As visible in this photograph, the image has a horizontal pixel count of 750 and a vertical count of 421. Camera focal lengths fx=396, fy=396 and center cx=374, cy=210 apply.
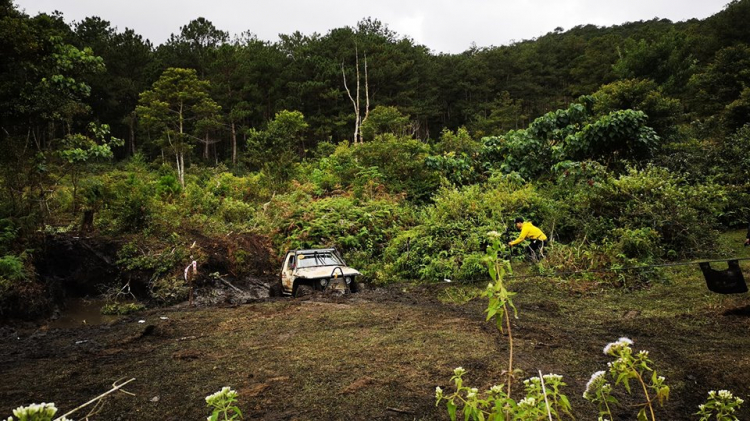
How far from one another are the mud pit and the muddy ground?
2cm

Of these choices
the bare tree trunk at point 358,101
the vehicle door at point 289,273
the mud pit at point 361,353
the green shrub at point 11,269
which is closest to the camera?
the mud pit at point 361,353

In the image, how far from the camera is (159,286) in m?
9.95

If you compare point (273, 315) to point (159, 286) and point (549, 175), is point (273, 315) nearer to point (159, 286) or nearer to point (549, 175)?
point (159, 286)

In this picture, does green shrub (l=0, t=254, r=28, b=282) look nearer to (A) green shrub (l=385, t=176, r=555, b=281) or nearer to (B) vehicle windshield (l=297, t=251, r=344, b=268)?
(B) vehicle windshield (l=297, t=251, r=344, b=268)

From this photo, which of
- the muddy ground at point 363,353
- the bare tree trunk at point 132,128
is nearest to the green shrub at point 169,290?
the muddy ground at point 363,353

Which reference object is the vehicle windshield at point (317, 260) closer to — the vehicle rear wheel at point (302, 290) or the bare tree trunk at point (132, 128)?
the vehicle rear wheel at point (302, 290)

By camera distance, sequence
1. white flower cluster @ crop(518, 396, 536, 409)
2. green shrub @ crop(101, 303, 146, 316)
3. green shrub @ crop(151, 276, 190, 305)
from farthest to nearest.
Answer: green shrub @ crop(151, 276, 190, 305)
green shrub @ crop(101, 303, 146, 316)
white flower cluster @ crop(518, 396, 536, 409)

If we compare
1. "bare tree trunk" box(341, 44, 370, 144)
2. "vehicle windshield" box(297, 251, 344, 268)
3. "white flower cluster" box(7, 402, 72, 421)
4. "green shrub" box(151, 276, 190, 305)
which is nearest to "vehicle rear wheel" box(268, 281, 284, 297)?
"vehicle windshield" box(297, 251, 344, 268)

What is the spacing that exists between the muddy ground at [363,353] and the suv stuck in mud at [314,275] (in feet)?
5.10

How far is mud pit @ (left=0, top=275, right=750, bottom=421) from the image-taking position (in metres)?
3.60

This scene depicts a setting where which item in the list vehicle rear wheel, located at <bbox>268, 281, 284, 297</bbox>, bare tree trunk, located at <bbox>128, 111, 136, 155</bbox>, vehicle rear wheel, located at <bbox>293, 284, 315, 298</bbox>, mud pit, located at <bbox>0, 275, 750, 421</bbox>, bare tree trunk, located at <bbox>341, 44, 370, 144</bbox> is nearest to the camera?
mud pit, located at <bbox>0, 275, 750, 421</bbox>

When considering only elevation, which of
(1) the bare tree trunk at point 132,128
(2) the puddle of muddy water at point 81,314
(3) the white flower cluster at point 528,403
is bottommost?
(2) the puddle of muddy water at point 81,314

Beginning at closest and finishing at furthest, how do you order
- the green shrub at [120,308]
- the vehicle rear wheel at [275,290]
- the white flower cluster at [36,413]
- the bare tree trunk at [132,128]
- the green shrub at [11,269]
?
the white flower cluster at [36,413]
the green shrub at [11,269]
the green shrub at [120,308]
the vehicle rear wheel at [275,290]
the bare tree trunk at [132,128]

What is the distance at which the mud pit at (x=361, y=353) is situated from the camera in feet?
11.8
